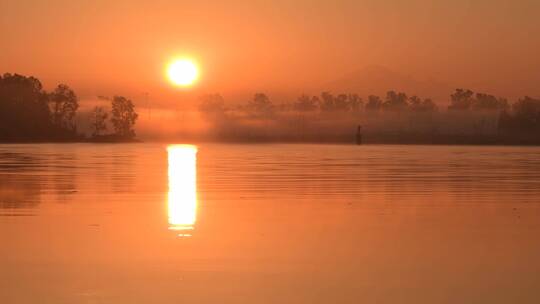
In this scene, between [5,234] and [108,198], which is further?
[108,198]

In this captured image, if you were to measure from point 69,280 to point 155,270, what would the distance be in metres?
1.57

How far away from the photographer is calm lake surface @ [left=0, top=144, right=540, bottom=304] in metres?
13.3

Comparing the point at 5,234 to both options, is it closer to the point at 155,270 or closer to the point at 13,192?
the point at 155,270

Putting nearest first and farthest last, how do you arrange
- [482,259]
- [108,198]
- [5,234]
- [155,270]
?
[155,270] → [482,259] → [5,234] → [108,198]

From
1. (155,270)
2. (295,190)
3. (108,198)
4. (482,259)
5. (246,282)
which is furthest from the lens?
(295,190)

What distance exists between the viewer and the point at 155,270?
1489 centimetres

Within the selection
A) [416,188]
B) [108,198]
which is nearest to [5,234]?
[108,198]

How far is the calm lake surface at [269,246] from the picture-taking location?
13.3m

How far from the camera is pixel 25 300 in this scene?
12594 mm

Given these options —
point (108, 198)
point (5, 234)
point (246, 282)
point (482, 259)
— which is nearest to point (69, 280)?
point (246, 282)

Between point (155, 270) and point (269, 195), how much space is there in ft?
51.7

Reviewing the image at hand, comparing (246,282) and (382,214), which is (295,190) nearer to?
(382,214)

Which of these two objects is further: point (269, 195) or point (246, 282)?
point (269, 195)

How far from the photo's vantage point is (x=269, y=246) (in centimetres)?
1781
